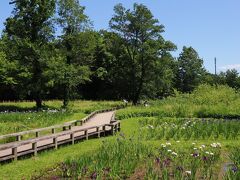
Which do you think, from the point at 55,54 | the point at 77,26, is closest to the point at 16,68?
the point at 55,54

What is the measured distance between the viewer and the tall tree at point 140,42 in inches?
2115

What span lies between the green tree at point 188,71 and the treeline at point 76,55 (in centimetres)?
1217

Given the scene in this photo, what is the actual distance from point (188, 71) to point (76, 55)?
173 ft

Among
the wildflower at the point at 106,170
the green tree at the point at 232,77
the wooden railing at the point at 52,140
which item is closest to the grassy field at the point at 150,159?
the wildflower at the point at 106,170

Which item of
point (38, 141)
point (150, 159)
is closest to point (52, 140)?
point (38, 141)

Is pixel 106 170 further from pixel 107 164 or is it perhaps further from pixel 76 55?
pixel 76 55

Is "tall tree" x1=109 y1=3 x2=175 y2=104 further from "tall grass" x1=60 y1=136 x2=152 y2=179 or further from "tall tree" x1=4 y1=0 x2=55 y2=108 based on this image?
"tall grass" x1=60 y1=136 x2=152 y2=179

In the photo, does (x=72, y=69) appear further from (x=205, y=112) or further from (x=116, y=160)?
(x=116, y=160)

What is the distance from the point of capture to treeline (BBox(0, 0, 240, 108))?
4188 centimetres

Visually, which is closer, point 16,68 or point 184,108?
point 184,108

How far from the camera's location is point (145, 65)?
54.9m

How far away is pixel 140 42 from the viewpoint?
181 feet

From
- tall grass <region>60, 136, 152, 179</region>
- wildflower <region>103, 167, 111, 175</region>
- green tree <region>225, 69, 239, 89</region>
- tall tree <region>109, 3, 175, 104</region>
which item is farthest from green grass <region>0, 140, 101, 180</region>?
green tree <region>225, 69, 239, 89</region>

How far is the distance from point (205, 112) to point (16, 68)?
71.0ft
